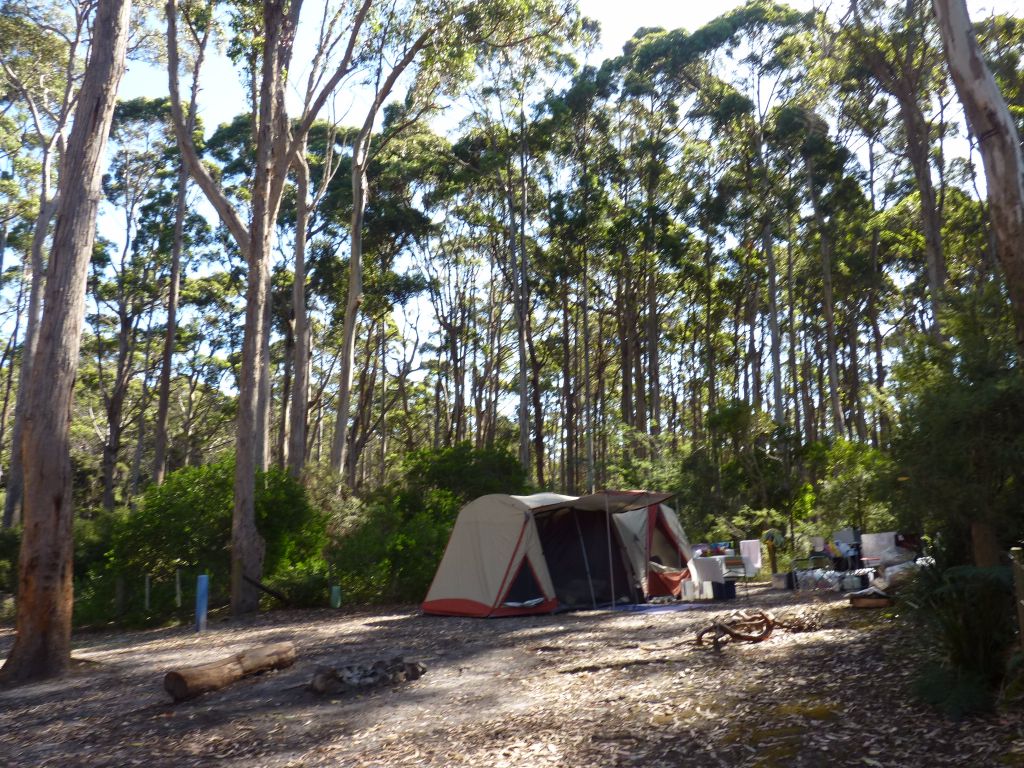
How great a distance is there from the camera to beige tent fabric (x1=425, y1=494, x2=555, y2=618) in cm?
1238

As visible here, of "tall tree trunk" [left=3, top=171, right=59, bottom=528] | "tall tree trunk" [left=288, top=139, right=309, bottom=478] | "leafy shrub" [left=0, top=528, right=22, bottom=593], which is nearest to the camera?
"tall tree trunk" [left=288, top=139, right=309, bottom=478]

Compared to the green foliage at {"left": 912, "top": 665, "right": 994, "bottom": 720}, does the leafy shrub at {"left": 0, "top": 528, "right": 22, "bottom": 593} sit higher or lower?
higher

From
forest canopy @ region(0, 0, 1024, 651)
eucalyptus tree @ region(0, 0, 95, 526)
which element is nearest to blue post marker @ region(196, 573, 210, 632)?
forest canopy @ region(0, 0, 1024, 651)

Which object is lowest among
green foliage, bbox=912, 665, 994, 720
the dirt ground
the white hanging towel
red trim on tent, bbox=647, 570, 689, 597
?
the dirt ground

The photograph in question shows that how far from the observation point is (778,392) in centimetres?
2467

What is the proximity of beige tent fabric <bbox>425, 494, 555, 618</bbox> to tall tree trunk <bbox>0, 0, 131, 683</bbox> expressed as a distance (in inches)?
211

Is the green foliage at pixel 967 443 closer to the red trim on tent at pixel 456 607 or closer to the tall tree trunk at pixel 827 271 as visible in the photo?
the red trim on tent at pixel 456 607

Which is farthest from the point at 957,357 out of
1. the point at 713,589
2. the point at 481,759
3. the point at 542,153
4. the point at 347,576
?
the point at 542,153

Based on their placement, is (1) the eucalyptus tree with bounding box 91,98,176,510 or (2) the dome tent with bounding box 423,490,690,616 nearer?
(2) the dome tent with bounding box 423,490,690,616

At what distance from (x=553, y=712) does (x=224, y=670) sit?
278cm

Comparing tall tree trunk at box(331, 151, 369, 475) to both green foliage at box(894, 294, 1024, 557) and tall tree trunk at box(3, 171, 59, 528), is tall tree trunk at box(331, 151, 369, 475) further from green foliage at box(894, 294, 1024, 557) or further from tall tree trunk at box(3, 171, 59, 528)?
green foliage at box(894, 294, 1024, 557)

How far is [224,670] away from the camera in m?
7.23

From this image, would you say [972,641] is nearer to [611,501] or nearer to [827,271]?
[611,501]

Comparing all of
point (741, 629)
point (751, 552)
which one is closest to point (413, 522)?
point (751, 552)
